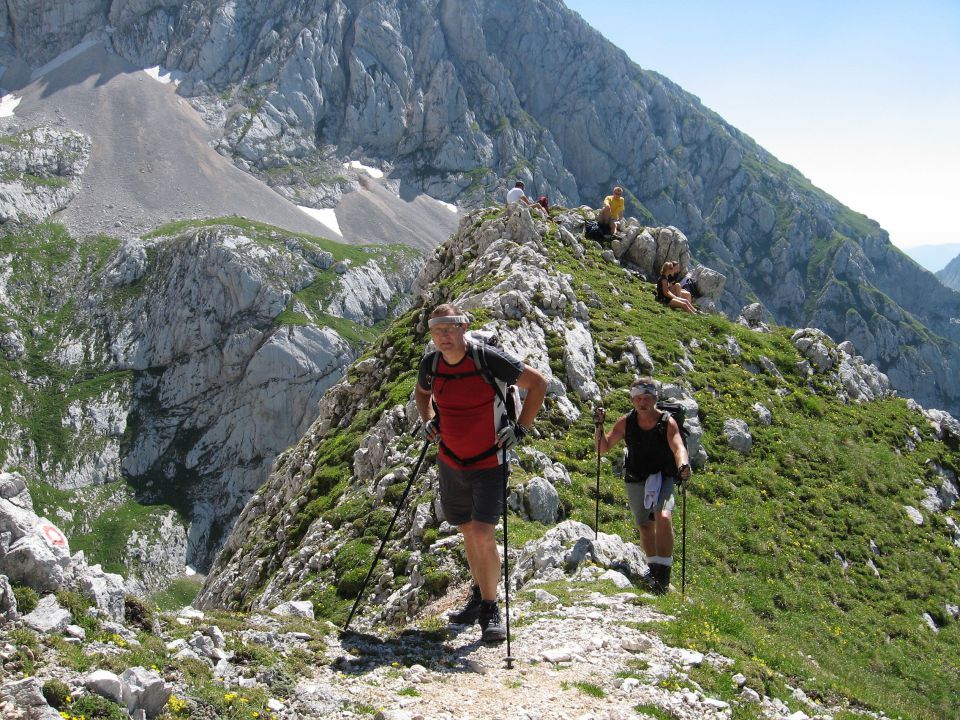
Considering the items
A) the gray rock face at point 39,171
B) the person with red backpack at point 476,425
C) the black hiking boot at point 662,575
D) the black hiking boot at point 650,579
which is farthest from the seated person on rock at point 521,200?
the gray rock face at point 39,171

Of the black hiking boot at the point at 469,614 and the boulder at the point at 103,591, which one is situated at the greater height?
the boulder at the point at 103,591

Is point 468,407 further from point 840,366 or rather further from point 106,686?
point 840,366

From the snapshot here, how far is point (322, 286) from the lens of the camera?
17350 centimetres

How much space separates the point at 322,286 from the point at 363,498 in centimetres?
16121

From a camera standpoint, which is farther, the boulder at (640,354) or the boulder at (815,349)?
the boulder at (815,349)

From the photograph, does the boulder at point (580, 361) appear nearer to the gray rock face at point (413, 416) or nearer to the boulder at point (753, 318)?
the gray rock face at point (413, 416)

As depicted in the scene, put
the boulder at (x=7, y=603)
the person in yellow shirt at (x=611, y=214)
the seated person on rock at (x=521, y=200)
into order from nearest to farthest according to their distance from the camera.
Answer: the boulder at (x=7, y=603), the seated person on rock at (x=521, y=200), the person in yellow shirt at (x=611, y=214)

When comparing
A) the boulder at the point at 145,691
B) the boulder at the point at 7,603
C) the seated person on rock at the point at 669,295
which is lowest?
the boulder at the point at 145,691

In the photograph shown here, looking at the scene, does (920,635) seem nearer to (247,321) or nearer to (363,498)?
(363,498)

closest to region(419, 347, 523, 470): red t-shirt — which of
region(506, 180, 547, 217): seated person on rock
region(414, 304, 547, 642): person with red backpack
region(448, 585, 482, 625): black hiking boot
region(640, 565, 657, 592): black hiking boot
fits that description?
region(414, 304, 547, 642): person with red backpack

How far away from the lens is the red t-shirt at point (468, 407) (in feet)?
32.2

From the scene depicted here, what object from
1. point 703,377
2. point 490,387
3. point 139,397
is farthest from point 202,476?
point 490,387

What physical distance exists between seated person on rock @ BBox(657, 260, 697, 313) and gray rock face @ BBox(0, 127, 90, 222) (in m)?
183

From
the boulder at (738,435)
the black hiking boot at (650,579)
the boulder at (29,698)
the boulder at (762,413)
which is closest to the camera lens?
the boulder at (29,698)
